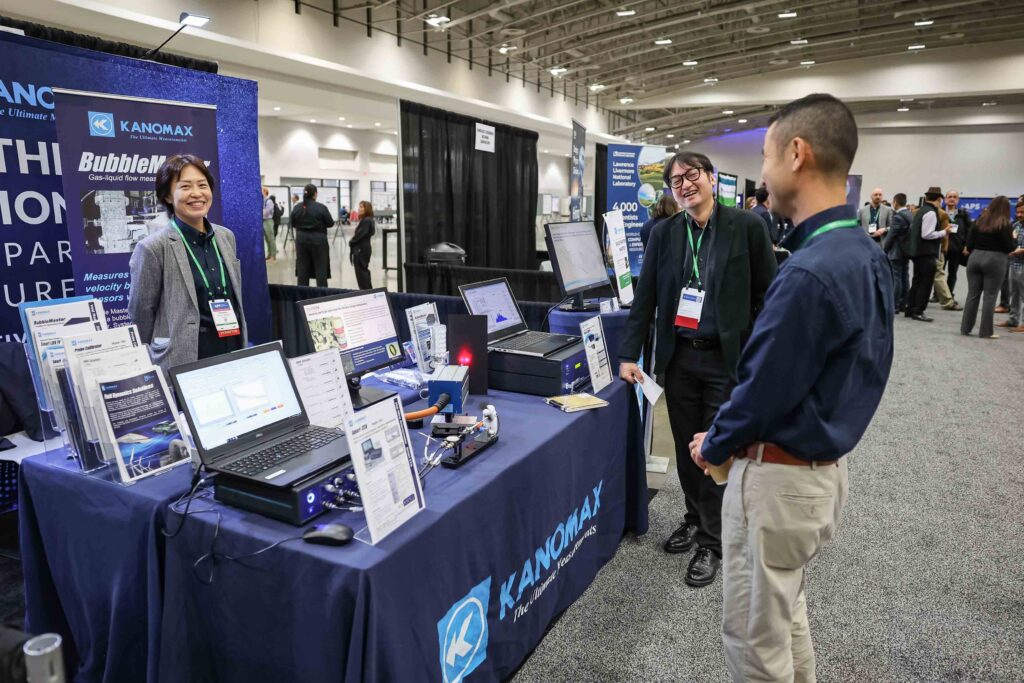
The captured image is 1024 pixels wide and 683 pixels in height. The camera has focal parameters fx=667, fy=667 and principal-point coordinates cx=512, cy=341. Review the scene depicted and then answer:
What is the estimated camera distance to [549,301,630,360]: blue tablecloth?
8.93 ft

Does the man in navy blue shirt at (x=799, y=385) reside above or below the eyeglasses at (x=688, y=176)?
below

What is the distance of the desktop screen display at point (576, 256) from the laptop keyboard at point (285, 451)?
1.35m

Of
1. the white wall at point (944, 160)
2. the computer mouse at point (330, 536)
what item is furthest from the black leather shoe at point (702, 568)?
the white wall at point (944, 160)

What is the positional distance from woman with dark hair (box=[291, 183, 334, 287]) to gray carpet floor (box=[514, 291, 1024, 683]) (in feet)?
19.2

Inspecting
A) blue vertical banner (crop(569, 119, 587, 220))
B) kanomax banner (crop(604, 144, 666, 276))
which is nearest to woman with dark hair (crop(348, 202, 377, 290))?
blue vertical banner (crop(569, 119, 587, 220))

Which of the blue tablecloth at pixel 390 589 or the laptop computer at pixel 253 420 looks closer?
the blue tablecloth at pixel 390 589

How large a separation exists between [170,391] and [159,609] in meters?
0.55

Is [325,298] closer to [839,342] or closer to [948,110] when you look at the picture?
[839,342]

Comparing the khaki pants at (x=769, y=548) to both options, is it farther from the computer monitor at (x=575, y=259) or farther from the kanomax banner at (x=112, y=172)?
the kanomax banner at (x=112, y=172)

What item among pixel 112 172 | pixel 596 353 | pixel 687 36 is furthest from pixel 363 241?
pixel 687 36

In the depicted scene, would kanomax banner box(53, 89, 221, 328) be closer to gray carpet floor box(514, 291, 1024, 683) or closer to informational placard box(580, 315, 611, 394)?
informational placard box(580, 315, 611, 394)

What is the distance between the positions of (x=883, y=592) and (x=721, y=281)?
1288mm

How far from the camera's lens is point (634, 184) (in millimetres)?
6312

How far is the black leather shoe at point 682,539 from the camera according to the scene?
2.64 m
